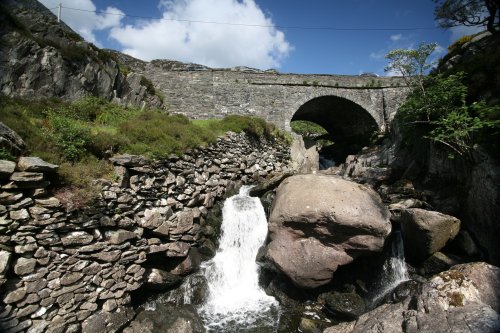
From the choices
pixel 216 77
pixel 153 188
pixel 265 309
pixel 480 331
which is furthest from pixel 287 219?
pixel 216 77

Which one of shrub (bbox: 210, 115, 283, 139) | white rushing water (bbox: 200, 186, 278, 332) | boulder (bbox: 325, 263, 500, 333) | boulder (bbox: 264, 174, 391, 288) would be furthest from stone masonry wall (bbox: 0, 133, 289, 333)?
boulder (bbox: 325, 263, 500, 333)

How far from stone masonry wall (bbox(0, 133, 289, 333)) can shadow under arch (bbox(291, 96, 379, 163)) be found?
52.8 feet

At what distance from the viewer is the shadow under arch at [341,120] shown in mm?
22453

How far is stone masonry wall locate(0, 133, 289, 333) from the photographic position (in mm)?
5656

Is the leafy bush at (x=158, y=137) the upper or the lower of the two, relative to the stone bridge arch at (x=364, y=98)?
lower

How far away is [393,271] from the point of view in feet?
27.5

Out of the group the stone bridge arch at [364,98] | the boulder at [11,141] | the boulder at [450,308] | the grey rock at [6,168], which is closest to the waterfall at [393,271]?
the boulder at [450,308]

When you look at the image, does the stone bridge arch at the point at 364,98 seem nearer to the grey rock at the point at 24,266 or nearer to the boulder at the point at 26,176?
the boulder at the point at 26,176

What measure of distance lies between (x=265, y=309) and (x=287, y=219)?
281 centimetres

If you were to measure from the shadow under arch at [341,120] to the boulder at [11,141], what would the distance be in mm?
18892

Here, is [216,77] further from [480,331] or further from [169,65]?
[480,331]

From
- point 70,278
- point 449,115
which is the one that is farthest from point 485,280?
point 70,278

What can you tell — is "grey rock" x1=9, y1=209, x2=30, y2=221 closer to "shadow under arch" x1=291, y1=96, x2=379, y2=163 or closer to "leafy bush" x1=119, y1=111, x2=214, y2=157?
"leafy bush" x1=119, y1=111, x2=214, y2=157

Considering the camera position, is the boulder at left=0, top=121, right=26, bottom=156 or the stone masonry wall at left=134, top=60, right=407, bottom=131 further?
the stone masonry wall at left=134, top=60, right=407, bottom=131
